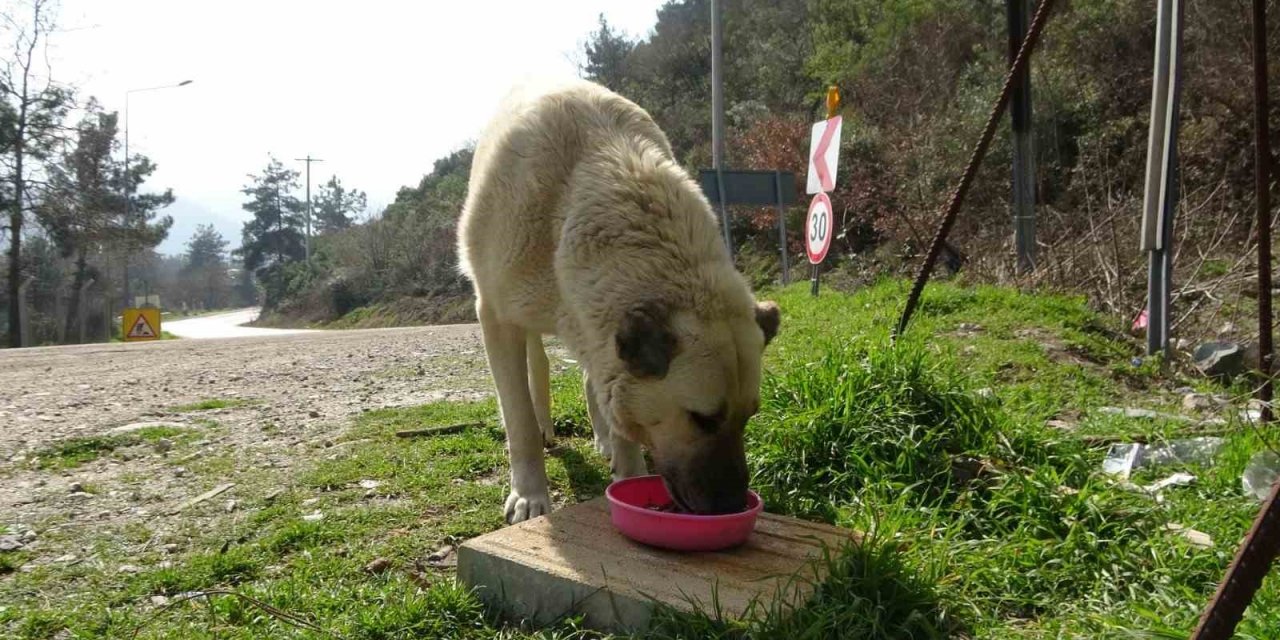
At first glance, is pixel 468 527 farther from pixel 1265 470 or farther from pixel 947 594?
pixel 1265 470

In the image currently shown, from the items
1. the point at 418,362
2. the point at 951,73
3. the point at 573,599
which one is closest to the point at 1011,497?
the point at 573,599

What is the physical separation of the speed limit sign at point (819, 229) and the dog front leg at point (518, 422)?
658 cm

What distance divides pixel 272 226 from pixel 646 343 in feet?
272

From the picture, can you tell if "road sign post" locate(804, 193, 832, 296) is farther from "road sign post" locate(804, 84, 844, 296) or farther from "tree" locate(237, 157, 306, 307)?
"tree" locate(237, 157, 306, 307)

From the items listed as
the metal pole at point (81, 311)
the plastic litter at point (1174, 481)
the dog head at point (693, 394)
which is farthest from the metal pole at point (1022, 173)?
the metal pole at point (81, 311)

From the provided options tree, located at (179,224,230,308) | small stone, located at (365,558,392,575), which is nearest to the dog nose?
small stone, located at (365,558,392,575)

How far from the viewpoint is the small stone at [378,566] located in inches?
112

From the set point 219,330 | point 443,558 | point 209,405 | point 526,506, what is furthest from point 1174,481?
point 219,330

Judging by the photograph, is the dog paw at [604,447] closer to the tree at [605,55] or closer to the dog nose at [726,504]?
the dog nose at [726,504]

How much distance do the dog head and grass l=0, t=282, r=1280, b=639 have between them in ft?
1.51

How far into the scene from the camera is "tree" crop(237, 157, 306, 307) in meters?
77.2

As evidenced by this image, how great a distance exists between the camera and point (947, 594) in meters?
2.34

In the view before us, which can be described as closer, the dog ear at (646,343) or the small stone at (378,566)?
the dog ear at (646,343)

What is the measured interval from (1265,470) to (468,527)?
287cm
